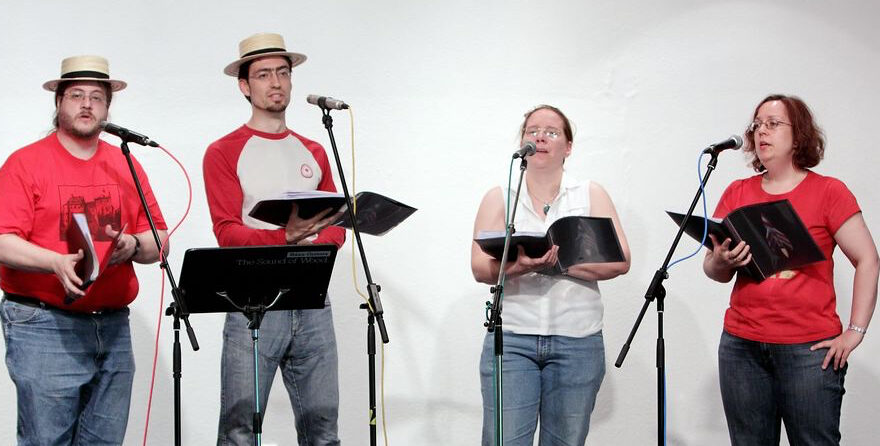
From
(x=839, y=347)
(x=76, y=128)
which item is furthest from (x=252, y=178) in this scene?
(x=839, y=347)

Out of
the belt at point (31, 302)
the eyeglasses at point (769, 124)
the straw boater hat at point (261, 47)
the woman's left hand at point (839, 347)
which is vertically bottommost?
the woman's left hand at point (839, 347)

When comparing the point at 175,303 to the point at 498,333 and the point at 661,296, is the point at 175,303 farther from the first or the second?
the point at 661,296

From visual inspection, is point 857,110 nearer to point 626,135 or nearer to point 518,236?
point 626,135

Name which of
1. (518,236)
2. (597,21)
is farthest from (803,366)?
(597,21)

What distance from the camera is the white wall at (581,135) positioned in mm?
4316


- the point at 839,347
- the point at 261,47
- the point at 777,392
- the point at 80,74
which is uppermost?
the point at 261,47

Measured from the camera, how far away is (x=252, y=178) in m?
3.13

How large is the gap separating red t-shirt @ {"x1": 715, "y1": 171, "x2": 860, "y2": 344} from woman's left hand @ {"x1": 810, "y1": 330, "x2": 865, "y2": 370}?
0.10ft

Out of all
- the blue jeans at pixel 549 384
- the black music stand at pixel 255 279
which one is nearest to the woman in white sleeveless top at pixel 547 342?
the blue jeans at pixel 549 384

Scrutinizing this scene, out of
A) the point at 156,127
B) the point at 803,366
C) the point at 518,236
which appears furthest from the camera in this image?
the point at 156,127

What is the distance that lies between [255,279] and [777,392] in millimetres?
1800

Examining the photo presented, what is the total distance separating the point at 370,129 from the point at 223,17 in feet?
2.83

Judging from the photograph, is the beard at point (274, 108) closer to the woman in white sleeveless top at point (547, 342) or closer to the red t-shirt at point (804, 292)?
the woman in white sleeveless top at point (547, 342)

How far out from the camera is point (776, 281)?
3062 mm
